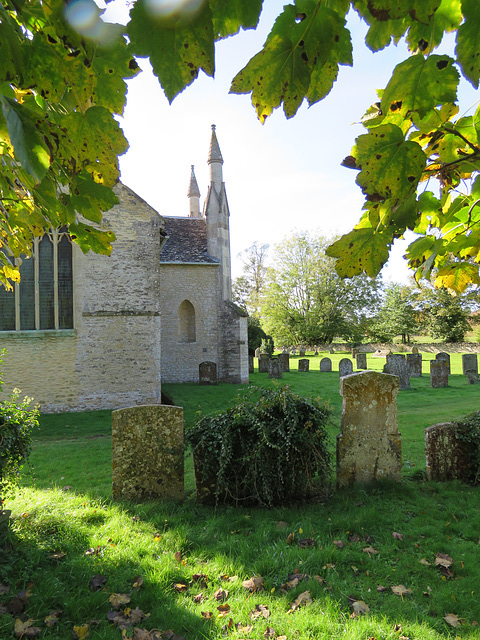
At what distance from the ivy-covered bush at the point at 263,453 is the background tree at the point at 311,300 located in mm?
31894

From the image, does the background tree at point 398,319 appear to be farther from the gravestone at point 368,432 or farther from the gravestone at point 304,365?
the gravestone at point 368,432

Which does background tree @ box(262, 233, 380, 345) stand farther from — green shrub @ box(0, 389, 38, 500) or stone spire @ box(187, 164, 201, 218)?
green shrub @ box(0, 389, 38, 500)

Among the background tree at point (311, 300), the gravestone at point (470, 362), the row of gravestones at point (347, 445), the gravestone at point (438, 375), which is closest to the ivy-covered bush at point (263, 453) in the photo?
the row of gravestones at point (347, 445)

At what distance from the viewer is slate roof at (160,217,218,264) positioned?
18.5 meters

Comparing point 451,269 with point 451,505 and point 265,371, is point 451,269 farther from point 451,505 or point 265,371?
point 265,371

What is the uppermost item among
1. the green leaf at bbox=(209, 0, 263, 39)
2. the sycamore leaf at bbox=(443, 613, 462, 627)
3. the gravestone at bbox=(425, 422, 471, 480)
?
the green leaf at bbox=(209, 0, 263, 39)

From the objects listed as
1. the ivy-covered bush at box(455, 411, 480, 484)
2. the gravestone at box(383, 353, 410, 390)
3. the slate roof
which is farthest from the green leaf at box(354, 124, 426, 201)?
the slate roof

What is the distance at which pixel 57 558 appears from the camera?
3.37 m

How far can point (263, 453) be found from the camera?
4.55m

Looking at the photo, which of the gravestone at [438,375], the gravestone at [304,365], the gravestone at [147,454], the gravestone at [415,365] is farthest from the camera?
the gravestone at [304,365]

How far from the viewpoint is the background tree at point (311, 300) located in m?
36.8

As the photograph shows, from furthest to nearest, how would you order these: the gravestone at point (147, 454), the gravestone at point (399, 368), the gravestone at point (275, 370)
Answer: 1. the gravestone at point (275, 370)
2. the gravestone at point (399, 368)
3. the gravestone at point (147, 454)

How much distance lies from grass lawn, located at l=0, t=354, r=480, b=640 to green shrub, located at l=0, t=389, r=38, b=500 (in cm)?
51

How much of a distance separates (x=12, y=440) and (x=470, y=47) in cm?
451
